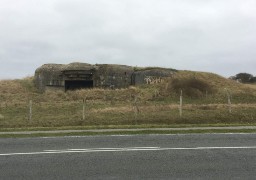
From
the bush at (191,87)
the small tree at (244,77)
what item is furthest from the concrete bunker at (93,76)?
the small tree at (244,77)

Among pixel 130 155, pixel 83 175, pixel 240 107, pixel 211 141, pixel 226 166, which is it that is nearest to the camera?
pixel 83 175

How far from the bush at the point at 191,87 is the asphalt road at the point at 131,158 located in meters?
21.4

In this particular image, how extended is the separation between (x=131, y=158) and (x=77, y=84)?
29645 millimetres

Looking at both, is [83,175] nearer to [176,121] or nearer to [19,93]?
[176,121]

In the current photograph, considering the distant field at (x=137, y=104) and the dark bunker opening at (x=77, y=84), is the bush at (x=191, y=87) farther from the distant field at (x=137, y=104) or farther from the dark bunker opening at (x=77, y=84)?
the dark bunker opening at (x=77, y=84)

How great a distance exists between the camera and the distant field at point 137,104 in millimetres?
21703

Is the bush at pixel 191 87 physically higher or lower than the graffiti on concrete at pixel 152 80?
lower

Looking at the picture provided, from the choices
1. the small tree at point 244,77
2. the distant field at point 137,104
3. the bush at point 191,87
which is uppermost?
the small tree at point 244,77

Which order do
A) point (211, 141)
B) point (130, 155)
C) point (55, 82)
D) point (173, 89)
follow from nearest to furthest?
point (130, 155), point (211, 141), point (173, 89), point (55, 82)

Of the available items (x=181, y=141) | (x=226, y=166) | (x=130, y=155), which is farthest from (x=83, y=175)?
(x=181, y=141)

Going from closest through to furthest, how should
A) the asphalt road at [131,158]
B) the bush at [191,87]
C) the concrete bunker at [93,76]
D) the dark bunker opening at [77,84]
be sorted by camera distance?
the asphalt road at [131,158], the bush at [191,87], the concrete bunker at [93,76], the dark bunker opening at [77,84]

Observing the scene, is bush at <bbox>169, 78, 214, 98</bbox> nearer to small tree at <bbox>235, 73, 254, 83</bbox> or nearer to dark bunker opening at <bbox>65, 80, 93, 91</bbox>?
dark bunker opening at <bbox>65, 80, 93, 91</bbox>

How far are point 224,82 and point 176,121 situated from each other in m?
18.5

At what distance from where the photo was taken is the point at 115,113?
23922 mm
